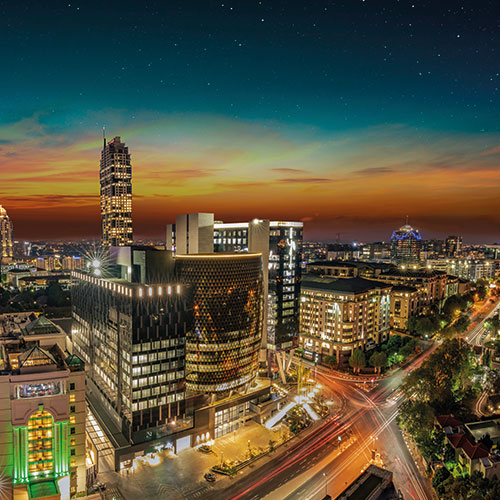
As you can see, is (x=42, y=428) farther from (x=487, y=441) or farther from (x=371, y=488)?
(x=487, y=441)

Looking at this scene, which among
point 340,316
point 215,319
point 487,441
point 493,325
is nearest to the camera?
point 487,441

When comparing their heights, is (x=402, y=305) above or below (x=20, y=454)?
above

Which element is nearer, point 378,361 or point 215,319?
point 215,319

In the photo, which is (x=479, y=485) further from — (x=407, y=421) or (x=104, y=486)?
(x=104, y=486)

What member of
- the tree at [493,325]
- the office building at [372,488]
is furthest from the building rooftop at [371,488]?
the tree at [493,325]

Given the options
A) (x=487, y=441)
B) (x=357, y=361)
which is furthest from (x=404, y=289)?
(x=487, y=441)
